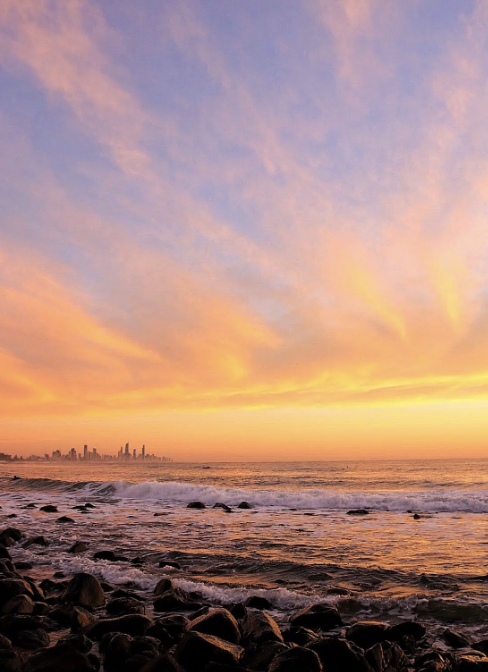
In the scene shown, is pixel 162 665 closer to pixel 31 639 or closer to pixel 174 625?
pixel 174 625

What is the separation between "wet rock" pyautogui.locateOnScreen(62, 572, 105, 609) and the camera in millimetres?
9281

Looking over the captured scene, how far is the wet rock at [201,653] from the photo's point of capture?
6574mm

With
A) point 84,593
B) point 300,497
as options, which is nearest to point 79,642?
point 84,593

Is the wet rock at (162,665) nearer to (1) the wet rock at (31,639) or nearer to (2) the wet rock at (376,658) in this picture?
(1) the wet rock at (31,639)

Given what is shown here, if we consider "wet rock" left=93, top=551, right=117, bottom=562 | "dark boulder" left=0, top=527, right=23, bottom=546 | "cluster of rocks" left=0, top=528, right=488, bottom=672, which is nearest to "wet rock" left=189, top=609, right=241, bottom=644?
"cluster of rocks" left=0, top=528, right=488, bottom=672

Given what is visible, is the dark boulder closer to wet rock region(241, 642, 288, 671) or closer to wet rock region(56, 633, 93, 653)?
wet rock region(56, 633, 93, 653)

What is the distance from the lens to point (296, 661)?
6188 millimetres

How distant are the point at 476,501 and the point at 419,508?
134 inches

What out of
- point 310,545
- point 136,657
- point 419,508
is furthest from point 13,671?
point 419,508

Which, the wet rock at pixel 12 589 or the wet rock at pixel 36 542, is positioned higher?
the wet rock at pixel 12 589

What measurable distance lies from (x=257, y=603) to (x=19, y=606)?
438 cm

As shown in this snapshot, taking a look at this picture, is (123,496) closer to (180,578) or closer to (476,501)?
(476,501)

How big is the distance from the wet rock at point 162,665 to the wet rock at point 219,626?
3.87 feet

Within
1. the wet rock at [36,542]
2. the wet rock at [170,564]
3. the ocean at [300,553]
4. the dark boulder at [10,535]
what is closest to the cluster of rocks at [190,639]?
the ocean at [300,553]
